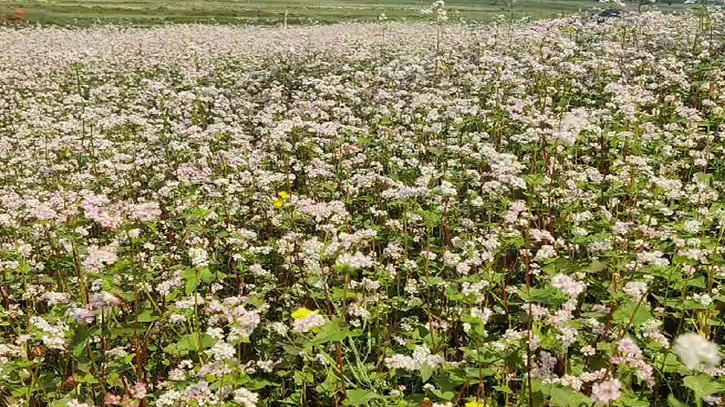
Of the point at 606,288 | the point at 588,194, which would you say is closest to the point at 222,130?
the point at 588,194

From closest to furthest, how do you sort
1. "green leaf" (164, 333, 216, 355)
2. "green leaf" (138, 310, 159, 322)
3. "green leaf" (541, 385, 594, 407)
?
"green leaf" (541, 385, 594, 407), "green leaf" (164, 333, 216, 355), "green leaf" (138, 310, 159, 322)

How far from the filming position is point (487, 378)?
417 centimetres

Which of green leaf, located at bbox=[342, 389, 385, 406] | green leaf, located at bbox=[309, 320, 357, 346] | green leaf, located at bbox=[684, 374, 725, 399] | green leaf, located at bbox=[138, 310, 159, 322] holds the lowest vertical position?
green leaf, located at bbox=[342, 389, 385, 406]

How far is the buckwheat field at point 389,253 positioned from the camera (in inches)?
155

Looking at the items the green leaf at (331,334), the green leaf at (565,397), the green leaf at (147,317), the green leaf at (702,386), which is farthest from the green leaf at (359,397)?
the green leaf at (702,386)

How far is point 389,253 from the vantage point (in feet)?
17.7

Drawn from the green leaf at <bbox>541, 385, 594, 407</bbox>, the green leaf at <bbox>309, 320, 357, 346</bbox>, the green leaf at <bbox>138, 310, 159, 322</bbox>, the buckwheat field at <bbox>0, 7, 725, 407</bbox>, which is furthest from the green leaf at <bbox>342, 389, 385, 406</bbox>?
the green leaf at <bbox>138, 310, 159, 322</bbox>

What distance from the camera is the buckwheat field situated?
3934 millimetres

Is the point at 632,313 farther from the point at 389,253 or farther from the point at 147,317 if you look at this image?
the point at 147,317

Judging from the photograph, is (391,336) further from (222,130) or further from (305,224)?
(222,130)

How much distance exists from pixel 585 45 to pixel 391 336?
34.7ft

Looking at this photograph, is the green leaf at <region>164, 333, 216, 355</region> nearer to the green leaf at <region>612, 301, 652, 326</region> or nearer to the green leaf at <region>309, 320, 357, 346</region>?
the green leaf at <region>309, 320, 357, 346</region>

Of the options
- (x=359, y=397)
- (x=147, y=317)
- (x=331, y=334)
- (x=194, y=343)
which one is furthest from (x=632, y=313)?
(x=147, y=317)

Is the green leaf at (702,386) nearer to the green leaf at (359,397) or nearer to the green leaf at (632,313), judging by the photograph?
the green leaf at (632,313)
